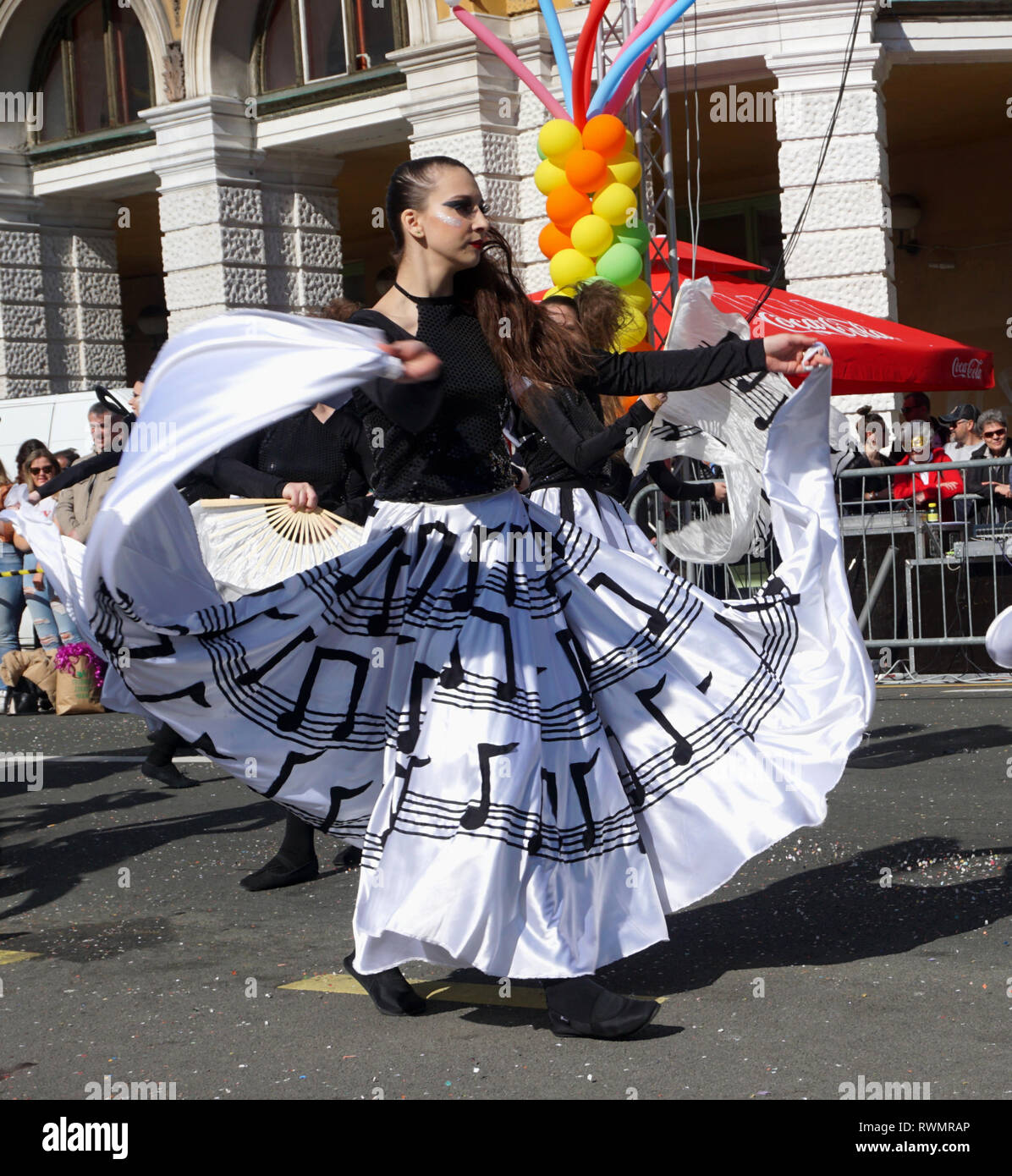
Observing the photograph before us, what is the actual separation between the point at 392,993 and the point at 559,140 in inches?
295

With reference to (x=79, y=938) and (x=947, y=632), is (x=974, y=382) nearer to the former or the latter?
(x=947, y=632)

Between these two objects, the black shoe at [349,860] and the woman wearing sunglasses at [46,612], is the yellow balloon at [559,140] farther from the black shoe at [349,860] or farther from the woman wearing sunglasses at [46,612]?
the black shoe at [349,860]

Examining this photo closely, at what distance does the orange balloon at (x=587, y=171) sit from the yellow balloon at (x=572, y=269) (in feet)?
1.50

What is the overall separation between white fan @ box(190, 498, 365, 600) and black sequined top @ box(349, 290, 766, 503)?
1733mm

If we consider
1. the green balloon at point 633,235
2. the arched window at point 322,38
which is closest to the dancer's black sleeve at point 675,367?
the green balloon at point 633,235

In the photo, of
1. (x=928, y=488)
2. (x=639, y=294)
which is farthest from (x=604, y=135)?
(x=928, y=488)

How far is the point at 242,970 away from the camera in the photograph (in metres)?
4.73

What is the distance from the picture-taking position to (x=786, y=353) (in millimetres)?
4262

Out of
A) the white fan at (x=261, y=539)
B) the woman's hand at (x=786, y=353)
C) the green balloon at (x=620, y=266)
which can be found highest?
the green balloon at (x=620, y=266)

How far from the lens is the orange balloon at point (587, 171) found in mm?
10406

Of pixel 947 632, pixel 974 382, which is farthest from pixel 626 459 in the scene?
pixel 974 382

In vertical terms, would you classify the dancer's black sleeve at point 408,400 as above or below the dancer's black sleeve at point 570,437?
above

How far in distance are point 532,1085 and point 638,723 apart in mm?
1041

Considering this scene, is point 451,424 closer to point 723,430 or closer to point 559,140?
point 723,430
